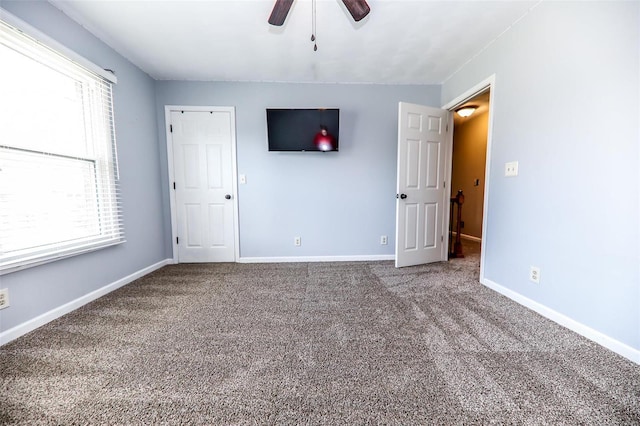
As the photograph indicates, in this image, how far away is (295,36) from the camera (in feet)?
6.79

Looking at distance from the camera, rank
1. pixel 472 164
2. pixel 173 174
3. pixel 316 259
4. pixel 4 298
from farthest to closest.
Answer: pixel 472 164 → pixel 316 259 → pixel 173 174 → pixel 4 298

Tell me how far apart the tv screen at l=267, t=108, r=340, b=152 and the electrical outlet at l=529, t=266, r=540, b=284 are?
2240mm

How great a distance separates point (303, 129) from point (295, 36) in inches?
37.7

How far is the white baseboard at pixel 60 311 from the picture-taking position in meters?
1.46

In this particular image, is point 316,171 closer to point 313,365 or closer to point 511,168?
point 511,168

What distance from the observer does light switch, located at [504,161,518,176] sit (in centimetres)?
194

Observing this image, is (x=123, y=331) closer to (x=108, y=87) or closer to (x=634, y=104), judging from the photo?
(x=108, y=87)

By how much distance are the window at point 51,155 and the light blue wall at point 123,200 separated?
12cm

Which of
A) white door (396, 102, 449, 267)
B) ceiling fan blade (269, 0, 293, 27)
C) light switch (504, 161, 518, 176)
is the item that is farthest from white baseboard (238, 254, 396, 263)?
ceiling fan blade (269, 0, 293, 27)

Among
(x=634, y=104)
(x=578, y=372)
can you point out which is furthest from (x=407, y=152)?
(x=578, y=372)

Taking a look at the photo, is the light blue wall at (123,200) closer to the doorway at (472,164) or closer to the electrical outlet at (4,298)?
the electrical outlet at (4,298)

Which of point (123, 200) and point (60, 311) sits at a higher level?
point (123, 200)

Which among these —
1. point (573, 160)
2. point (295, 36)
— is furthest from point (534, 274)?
point (295, 36)

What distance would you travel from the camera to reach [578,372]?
117 cm
